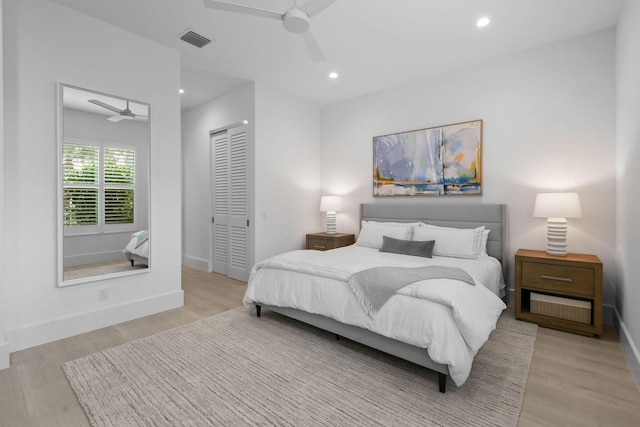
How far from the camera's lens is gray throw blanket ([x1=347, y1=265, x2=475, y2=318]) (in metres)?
2.26

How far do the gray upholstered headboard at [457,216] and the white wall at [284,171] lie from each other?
1.13 m

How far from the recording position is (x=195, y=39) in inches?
130

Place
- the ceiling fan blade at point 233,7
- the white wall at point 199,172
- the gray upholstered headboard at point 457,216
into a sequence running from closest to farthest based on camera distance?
1. the ceiling fan blade at point 233,7
2. the gray upholstered headboard at point 457,216
3. the white wall at point 199,172

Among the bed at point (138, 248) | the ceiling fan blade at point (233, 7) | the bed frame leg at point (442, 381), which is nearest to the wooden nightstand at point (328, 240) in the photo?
the bed at point (138, 248)

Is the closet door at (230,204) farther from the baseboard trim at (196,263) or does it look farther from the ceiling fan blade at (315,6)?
the ceiling fan blade at (315,6)

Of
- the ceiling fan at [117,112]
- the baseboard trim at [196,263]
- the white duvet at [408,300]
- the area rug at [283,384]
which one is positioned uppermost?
the ceiling fan at [117,112]

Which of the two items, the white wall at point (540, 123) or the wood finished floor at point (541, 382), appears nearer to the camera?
the wood finished floor at point (541, 382)

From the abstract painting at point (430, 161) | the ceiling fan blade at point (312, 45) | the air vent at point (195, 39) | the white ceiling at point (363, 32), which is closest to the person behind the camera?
the ceiling fan blade at point (312, 45)

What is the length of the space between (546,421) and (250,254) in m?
3.71

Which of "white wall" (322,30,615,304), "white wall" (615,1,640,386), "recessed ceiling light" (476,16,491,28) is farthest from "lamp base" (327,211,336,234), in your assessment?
"white wall" (615,1,640,386)

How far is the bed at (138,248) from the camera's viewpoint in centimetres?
324

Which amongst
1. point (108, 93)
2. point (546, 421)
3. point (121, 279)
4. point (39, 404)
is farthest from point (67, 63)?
point (546, 421)

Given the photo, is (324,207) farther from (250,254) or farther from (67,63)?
(67,63)

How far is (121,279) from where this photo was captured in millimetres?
3197
